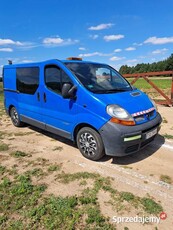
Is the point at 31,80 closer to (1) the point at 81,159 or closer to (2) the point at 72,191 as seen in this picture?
(1) the point at 81,159

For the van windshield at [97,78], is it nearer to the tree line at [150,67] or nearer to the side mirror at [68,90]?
the side mirror at [68,90]

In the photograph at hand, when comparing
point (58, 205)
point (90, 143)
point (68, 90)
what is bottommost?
point (58, 205)

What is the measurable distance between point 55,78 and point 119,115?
1.76m

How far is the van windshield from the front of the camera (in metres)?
4.02

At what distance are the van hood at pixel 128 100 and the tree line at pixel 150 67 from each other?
284ft

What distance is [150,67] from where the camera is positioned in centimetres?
9794

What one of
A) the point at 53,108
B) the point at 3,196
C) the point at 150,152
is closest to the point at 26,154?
the point at 53,108

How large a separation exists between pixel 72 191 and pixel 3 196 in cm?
101

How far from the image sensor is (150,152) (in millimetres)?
4301

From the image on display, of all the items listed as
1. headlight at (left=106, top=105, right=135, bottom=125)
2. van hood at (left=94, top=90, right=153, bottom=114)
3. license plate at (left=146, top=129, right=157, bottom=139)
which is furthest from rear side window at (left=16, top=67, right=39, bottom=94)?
license plate at (left=146, top=129, right=157, bottom=139)

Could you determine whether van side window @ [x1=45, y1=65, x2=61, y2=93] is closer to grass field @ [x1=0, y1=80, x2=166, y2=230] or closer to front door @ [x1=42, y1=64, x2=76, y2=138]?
front door @ [x1=42, y1=64, x2=76, y2=138]

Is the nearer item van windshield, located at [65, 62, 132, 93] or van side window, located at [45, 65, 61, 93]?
van windshield, located at [65, 62, 132, 93]

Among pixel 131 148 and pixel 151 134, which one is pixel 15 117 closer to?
pixel 131 148

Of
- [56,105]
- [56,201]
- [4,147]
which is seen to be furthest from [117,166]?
[4,147]
